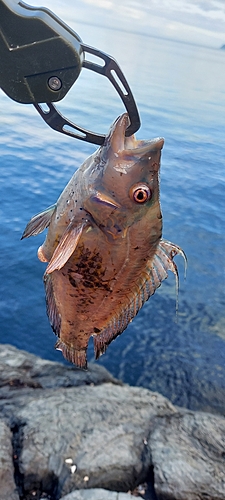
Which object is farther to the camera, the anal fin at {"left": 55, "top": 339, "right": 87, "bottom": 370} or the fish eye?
the anal fin at {"left": 55, "top": 339, "right": 87, "bottom": 370}

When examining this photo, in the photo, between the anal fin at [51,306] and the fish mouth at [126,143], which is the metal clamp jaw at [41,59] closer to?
the fish mouth at [126,143]

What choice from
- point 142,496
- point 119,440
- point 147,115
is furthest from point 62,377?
point 147,115

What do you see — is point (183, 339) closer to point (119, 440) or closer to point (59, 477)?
point (119, 440)

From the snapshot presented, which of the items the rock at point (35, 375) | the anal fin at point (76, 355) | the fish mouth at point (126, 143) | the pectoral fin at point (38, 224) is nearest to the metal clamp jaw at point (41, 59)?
the fish mouth at point (126, 143)

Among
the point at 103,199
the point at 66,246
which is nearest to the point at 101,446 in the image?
the point at 66,246

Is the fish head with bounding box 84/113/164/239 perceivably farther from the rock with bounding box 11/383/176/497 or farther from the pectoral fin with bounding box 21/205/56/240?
the rock with bounding box 11/383/176/497

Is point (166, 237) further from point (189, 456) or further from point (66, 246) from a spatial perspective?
point (66, 246)

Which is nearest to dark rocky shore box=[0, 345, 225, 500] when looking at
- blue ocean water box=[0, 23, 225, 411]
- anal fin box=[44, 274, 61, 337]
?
blue ocean water box=[0, 23, 225, 411]
